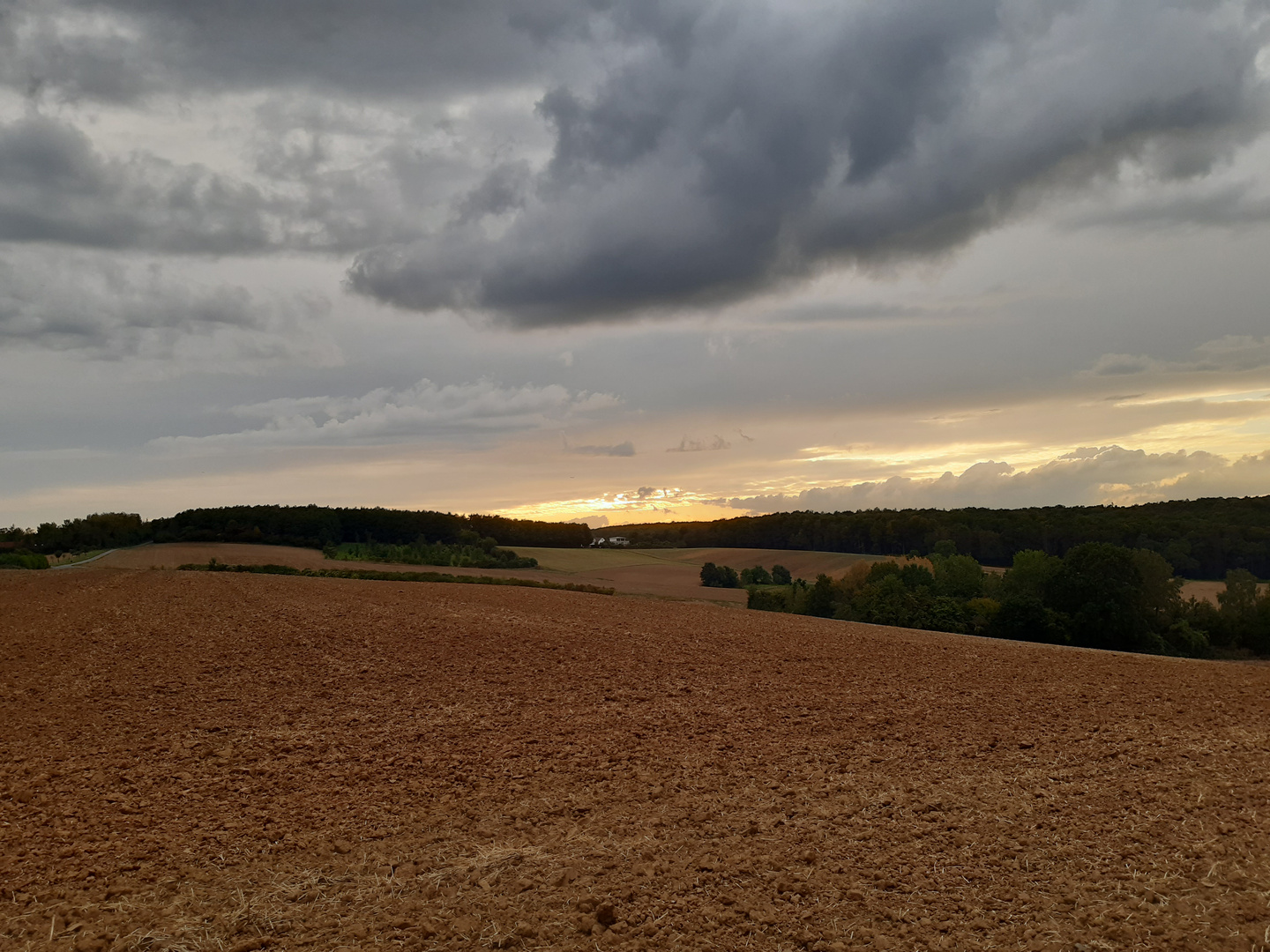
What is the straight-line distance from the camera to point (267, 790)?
34.1 feet

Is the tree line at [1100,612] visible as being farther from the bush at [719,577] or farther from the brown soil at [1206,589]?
the bush at [719,577]

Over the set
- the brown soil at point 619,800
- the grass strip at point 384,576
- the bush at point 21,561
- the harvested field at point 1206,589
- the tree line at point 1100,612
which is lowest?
the harvested field at point 1206,589

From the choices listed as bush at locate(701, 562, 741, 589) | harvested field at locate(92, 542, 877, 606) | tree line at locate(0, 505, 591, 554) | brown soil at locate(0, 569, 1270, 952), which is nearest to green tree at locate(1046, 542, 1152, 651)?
brown soil at locate(0, 569, 1270, 952)

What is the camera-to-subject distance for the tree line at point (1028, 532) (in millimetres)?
60312

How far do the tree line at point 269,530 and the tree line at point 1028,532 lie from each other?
2228 cm

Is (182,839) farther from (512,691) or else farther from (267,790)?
(512,691)

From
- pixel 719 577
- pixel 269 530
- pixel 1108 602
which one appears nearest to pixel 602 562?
pixel 719 577

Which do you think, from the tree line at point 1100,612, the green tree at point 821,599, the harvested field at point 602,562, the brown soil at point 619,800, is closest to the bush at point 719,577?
the harvested field at point 602,562

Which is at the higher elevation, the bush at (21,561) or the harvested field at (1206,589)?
the bush at (21,561)

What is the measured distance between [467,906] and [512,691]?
8670 millimetres

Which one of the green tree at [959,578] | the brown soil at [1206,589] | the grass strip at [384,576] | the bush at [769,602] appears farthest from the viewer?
the brown soil at [1206,589]

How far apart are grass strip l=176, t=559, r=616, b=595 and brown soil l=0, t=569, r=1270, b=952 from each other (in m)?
21.1

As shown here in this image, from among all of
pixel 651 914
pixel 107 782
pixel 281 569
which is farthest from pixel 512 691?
pixel 281 569

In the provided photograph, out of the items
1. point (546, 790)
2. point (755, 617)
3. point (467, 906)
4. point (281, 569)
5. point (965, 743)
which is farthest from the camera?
point (281, 569)
